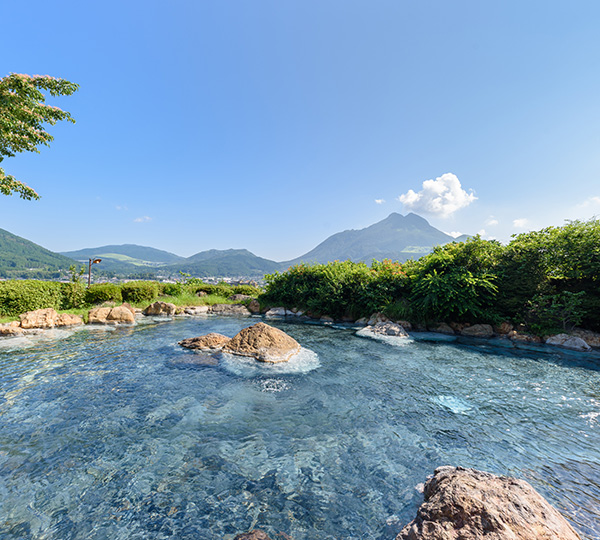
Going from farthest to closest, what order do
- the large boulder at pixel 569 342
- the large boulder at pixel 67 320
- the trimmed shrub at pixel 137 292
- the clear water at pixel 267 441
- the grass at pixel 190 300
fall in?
the grass at pixel 190 300
the trimmed shrub at pixel 137 292
the large boulder at pixel 67 320
the large boulder at pixel 569 342
the clear water at pixel 267 441

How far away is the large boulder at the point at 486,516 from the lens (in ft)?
6.78

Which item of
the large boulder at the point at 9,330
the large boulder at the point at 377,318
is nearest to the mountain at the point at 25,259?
the large boulder at the point at 9,330

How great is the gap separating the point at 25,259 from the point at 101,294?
211 meters

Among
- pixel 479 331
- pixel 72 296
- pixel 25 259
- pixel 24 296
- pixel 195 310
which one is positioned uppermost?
pixel 25 259

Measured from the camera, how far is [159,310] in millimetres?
17906

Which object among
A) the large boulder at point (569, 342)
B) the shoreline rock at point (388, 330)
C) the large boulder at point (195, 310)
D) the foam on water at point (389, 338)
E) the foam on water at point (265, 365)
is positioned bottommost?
the large boulder at point (195, 310)

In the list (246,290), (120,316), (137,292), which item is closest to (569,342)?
(120,316)

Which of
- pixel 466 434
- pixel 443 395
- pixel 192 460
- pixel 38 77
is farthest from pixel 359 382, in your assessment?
pixel 38 77

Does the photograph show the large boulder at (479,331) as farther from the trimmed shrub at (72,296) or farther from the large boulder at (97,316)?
the trimmed shrub at (72,296)

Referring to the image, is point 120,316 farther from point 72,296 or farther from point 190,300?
point 190,300

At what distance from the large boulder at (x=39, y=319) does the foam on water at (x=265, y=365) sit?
405 inches

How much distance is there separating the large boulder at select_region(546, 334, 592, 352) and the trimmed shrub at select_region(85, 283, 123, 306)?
25.1 m

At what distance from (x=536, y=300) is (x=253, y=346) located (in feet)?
44.1

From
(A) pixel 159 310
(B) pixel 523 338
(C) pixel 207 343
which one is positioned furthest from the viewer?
(A) pixel 159 310
